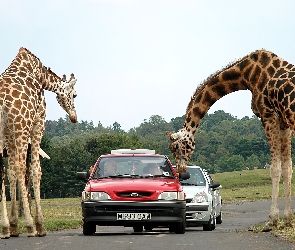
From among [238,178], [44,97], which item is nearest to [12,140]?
[44,97]

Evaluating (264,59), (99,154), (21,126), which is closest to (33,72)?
(21,126)

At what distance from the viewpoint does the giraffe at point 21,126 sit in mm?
19359

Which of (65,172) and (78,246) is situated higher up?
(65,172)

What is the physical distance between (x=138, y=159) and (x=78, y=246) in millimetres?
4991

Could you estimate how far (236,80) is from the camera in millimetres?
23297

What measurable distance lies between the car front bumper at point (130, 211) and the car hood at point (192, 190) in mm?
5191

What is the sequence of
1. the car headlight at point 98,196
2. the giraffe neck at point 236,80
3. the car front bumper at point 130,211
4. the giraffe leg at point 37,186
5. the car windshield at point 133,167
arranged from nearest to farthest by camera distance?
the car front bumper at point 130,211, the car headlight at point 98,196, the giraffe leg at point 37,186, the car windshield at point 133,167, the giraffe neck at point 236,80

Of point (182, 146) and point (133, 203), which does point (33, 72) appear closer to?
point (133, 203)

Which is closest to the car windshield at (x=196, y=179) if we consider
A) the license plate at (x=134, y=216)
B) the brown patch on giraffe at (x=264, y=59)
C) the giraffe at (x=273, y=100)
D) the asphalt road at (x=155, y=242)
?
the giraffe at (x=273, y=100)

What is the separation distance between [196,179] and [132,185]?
6.94 metres

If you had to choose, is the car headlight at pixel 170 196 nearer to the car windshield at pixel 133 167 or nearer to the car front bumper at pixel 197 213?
the car windshield at pixel 133 167

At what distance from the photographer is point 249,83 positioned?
22281 mm

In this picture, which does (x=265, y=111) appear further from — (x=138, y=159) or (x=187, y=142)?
(x=187, y=142)

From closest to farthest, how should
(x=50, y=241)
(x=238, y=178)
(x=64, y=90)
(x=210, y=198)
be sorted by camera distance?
(x=50, y=241), (x=64, y=90), (x=210, y=198), (x=238, y=178)
